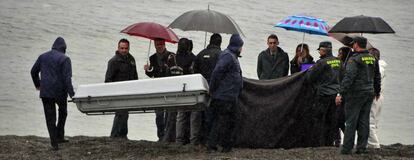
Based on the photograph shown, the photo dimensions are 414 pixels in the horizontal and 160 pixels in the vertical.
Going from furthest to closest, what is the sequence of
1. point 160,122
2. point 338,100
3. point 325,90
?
point 160,122, point 325,90, point 338,100

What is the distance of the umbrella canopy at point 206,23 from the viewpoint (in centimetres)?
1132

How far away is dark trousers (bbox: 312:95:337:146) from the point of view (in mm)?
11634

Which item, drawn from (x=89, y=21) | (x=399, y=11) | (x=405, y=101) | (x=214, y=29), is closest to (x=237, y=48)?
(x=214, y=29)

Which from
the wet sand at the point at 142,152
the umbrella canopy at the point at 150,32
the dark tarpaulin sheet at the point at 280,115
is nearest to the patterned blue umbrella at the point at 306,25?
the dark tarpaulin sheet at the point at 280,115

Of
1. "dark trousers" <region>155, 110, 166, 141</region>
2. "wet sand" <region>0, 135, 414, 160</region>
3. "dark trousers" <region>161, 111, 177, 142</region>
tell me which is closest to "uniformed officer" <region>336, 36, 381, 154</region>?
"wet sand" <region>0, 135, 414, 160</region>

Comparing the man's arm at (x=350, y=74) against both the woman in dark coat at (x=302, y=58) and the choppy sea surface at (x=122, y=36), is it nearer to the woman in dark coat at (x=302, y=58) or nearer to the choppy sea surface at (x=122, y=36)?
the woman in dark coat at (x=302, y=58)

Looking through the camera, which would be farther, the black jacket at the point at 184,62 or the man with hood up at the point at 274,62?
the man with hood up at the point at 274,62

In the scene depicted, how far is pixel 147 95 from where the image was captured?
34.0 feet

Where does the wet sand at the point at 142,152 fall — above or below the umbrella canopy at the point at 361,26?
below

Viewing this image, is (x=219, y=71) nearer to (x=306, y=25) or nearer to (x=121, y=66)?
(x=121, y=66)

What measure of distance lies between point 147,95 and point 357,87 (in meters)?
2.29

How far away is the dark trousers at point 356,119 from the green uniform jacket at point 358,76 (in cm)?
8

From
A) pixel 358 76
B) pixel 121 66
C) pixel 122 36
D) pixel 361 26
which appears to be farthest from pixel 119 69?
pixel 122 36

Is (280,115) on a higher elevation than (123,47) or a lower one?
lower
